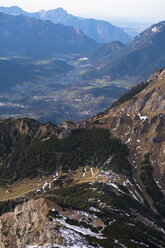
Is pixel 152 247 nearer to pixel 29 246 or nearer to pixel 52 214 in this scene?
pixel 52 214

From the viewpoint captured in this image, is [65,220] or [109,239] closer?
[109,239]

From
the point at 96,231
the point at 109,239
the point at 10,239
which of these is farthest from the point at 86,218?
the point at 10,239

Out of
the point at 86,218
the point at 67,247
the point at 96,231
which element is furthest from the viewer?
the point at 86,218

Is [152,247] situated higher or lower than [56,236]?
lower

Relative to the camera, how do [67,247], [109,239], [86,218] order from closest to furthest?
1. [67,247]
2. [109,239]
3. [86,218]

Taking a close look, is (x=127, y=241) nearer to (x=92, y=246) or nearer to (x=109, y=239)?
(x=109, y=239)

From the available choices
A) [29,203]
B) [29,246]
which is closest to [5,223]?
[29,203]
